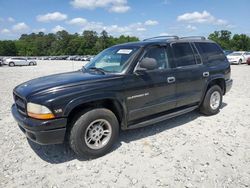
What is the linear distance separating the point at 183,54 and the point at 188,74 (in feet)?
1.52

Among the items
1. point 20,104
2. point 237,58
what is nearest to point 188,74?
point 20,104

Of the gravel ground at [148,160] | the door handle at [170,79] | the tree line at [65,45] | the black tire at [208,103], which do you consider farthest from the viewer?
the tree line at [65,45]

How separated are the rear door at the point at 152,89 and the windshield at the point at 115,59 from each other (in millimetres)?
257

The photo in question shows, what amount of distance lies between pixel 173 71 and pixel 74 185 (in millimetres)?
2818

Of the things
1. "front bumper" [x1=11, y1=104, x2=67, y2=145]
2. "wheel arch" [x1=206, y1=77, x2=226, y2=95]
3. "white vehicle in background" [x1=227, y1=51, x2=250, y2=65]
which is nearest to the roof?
"wheel arch" [x1=206, y1=77, x2=226, y2=95]

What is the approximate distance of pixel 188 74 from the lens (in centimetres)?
485

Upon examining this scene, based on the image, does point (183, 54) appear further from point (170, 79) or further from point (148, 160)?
point (148, 160)

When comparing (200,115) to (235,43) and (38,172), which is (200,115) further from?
(235,43)

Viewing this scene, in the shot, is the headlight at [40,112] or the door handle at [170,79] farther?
the door handle at [170,79]

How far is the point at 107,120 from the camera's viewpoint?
3734 millimetres

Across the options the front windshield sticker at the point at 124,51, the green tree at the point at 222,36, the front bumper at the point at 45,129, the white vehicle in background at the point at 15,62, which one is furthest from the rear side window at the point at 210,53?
the green tree at the point at 222,36

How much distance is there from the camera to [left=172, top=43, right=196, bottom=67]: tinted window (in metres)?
4.75

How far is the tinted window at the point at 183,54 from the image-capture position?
475 cm

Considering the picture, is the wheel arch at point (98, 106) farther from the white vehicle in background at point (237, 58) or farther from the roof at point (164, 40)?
the white vehicle in background at point (237, 58)
